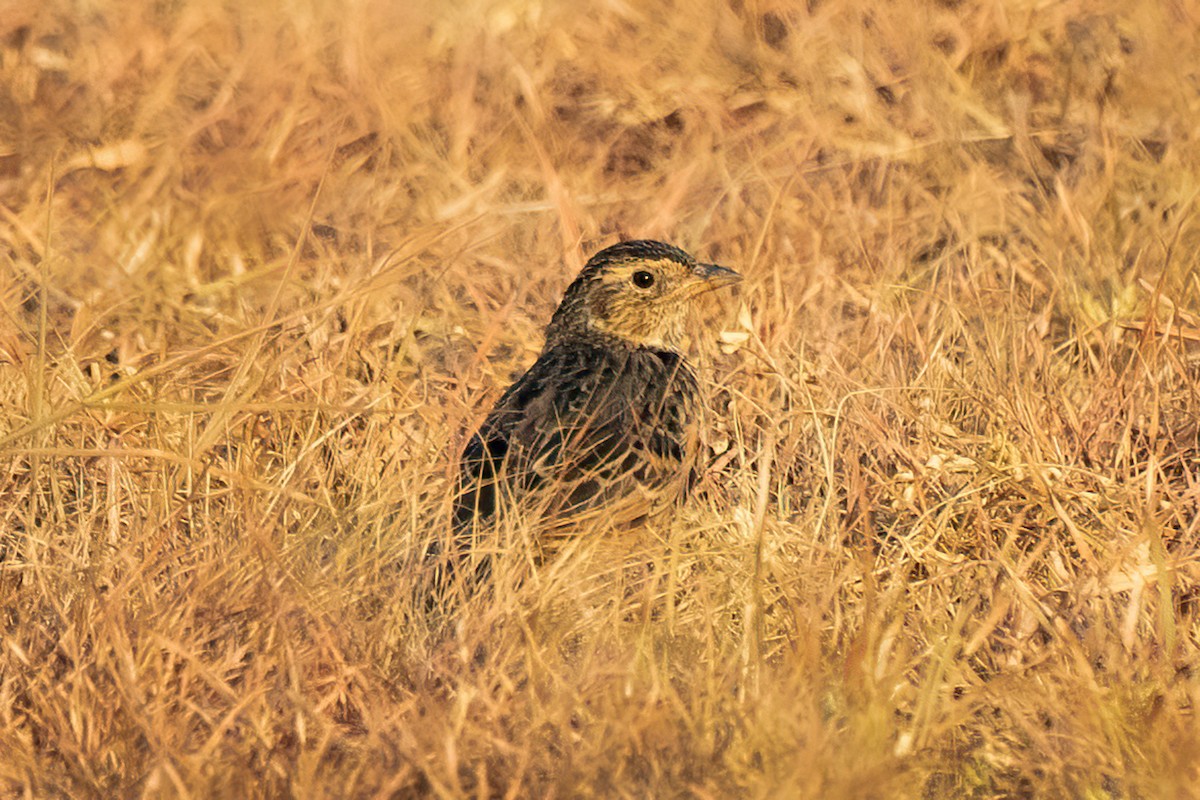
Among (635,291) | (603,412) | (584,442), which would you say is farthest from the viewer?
(635,291)

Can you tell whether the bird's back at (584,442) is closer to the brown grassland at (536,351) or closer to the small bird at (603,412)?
the small bird at (603,412)

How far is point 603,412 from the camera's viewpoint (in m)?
4.77

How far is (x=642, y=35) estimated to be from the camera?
784 cm

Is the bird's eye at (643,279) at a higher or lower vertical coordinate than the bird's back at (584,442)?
higher

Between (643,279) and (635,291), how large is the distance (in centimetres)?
6

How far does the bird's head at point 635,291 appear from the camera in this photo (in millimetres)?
5477

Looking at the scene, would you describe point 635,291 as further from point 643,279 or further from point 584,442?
point 584,442

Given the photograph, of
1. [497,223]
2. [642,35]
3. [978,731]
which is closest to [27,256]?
[497,223]

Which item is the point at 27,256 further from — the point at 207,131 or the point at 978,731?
the point at 978,731

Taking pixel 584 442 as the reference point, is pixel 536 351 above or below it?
below

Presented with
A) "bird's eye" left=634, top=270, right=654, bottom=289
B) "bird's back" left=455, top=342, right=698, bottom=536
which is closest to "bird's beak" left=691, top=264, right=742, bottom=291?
"bird's eye" left=634, top=270, right=654, bottom=289

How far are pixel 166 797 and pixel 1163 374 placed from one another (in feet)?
9.80

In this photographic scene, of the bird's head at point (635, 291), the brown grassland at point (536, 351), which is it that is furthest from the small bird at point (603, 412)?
the brown grassland at point (536, 351)

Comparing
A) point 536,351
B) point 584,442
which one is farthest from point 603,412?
point 536,351
